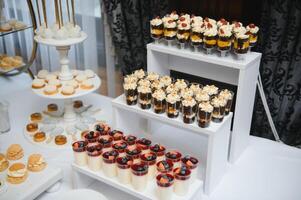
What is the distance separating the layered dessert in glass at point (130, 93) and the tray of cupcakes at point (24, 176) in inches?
14.7

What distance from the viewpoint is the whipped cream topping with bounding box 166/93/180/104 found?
4.53ft

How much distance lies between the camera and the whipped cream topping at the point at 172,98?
1382 mm

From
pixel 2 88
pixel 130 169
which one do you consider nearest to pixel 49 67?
pixel 2 88

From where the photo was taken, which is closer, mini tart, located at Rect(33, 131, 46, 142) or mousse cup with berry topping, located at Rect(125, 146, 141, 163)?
mousse cup with berry topping, located at Rect(125, 146, 141, 163)

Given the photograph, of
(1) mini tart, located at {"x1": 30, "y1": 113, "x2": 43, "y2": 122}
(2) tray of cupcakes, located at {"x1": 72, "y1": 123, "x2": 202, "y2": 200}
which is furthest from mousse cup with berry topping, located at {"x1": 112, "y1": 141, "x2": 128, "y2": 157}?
(1) mini tart, located at {"x1": 30, "y1": 113, "x2": 43, "y2": 122}

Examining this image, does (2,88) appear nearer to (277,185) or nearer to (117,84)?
(117,84)

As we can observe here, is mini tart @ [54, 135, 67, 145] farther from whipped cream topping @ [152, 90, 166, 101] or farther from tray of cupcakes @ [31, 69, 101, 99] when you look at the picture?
whipped cream topping @ [152, 90, 166, 101]

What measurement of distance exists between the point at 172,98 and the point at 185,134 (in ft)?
1.46

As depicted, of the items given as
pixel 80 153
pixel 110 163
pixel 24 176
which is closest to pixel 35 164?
pixel 24 176

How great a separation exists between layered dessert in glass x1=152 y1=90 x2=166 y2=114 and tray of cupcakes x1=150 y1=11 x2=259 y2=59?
10.1 inches

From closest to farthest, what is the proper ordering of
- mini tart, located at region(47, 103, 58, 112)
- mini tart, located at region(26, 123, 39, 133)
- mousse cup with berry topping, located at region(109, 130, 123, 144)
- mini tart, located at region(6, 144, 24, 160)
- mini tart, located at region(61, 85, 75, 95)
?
mousse cup with berry topping, located at region(109, 130, 123, 144) → mini tart, located at region(6, 144, 24, 160) → mini tart, located at region(61, 85, 75, 95) → mini tart, located at region(26, 123, 39, 133) → mini tart, located at region(47, 103, 58, 112)

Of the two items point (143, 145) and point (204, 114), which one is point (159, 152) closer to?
point (143, 145)

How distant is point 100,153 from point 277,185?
0.69 metres

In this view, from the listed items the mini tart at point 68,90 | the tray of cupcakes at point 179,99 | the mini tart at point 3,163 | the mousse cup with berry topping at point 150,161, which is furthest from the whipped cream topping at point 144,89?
the mini tart at point 3,163
